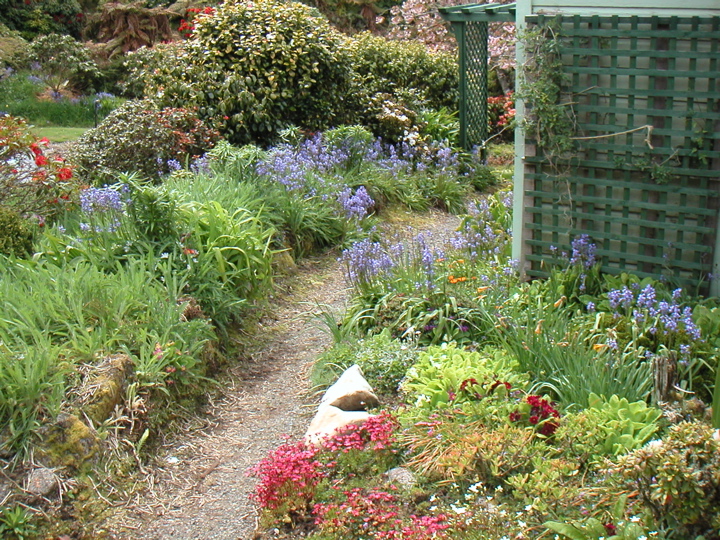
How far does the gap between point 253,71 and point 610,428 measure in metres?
6.86

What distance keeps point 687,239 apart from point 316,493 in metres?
3.28

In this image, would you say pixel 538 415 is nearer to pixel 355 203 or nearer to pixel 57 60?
pixel 355 203

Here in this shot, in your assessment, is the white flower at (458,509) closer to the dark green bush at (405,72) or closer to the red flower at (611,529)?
the red flower at (611,529)

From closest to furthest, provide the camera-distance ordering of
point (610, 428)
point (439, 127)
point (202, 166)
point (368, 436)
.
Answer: point (610, 428)
point (368, 436)
point (202, 166)
point (439, 127)

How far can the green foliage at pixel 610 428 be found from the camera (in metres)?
3.48

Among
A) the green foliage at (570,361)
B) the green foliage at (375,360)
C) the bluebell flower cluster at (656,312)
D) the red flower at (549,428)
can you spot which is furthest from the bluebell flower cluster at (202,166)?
the red flower at (549,428)

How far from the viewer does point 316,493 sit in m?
3.71

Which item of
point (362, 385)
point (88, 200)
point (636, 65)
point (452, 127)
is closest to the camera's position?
point (362, 385)

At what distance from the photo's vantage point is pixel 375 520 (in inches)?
133

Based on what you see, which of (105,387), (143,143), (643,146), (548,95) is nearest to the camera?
(105,387)

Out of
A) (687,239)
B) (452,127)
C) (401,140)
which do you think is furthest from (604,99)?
(452,127)

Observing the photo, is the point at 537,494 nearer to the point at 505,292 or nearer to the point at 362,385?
the point at 362,385

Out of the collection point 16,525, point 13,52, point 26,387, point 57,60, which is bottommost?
point 16,525

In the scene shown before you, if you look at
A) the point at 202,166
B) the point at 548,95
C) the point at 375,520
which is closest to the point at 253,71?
the point at 202,166
